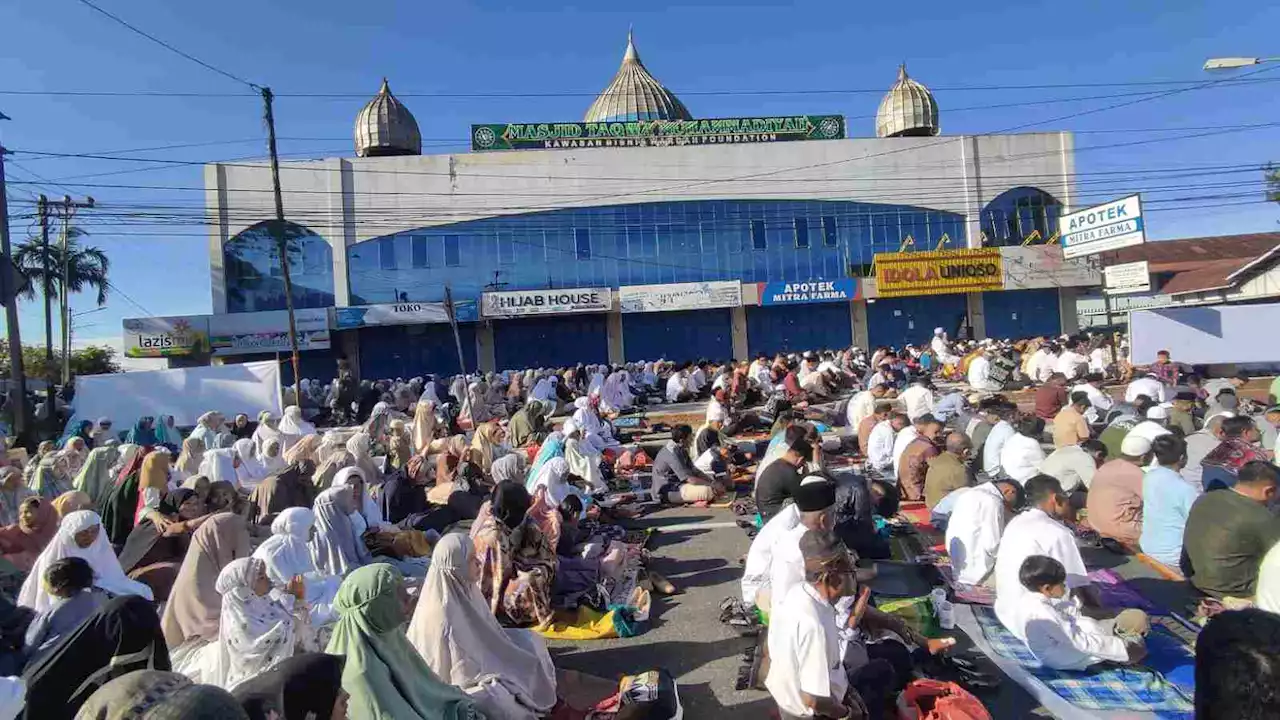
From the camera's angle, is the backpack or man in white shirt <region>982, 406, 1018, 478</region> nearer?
the backpack

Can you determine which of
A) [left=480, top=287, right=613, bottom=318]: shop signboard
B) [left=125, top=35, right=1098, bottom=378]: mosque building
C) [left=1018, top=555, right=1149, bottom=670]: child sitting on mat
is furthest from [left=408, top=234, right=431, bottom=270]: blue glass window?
[left=1018, top=555, right=1149, bottom=670]: child sitting on mat

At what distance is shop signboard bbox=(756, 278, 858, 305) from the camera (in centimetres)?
2847

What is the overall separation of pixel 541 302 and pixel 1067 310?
19751mm

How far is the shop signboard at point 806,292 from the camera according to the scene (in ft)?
93.4

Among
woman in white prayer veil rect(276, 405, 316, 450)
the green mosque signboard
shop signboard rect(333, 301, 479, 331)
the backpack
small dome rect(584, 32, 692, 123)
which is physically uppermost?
small dome rect(584, 32, 692, 123)

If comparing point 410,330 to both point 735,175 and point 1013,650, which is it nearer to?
point 735,175

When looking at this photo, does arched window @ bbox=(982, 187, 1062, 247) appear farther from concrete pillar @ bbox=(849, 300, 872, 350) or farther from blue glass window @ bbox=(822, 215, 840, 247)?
blue glass window @ bbox=(822, 215, 840, 247)

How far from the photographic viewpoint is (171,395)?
16328mm

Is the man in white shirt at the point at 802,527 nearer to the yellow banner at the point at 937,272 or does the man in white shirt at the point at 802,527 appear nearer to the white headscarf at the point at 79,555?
the white headscarf at the point at 79,555

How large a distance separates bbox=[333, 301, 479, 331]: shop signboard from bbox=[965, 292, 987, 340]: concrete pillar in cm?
1871

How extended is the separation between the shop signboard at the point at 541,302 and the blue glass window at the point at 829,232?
867cm

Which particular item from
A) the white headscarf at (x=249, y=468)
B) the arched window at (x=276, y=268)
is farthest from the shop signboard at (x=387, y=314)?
the white headscarf at (x=249, y=468)

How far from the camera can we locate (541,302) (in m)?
27.7

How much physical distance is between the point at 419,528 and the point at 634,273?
2194 centimetres
